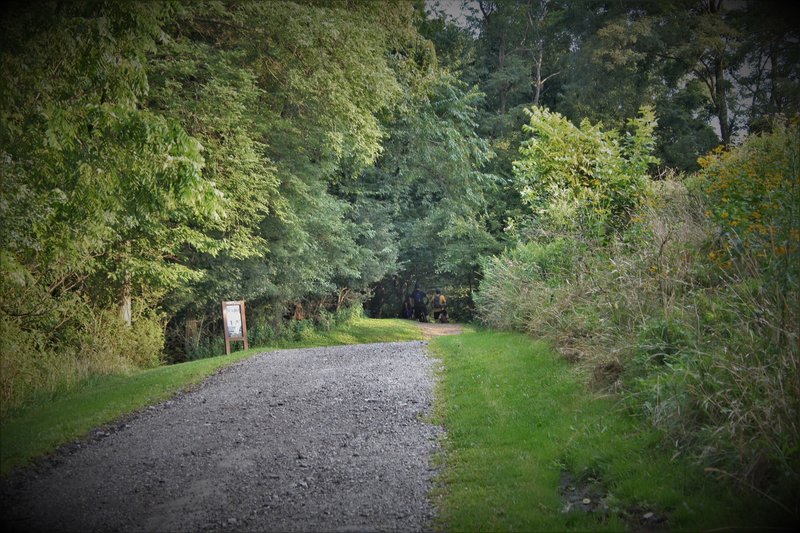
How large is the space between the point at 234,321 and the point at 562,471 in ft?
38.4

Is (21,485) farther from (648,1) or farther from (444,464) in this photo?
(648,1)

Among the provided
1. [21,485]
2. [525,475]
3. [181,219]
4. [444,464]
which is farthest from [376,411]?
[181,219]

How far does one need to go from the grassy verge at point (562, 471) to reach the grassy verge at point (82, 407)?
4636 mm

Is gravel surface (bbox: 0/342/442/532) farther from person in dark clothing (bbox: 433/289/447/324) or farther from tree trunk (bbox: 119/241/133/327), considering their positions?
person in dark clothing (bbox: 433/289/447/324)

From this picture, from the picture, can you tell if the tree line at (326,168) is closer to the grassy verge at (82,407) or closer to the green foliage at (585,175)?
the green foliage at (585,175)

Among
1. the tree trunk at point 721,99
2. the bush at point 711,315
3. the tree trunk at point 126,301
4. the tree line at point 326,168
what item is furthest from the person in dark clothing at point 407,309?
the bush at point 711,315

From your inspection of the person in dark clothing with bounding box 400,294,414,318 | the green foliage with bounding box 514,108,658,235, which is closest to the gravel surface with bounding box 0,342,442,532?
the green foliage with bounding box 514,108,658,235

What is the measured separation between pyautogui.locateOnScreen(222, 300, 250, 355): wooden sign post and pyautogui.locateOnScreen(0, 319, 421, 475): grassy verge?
152cm

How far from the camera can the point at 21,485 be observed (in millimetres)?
5469

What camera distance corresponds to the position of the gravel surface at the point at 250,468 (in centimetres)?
465

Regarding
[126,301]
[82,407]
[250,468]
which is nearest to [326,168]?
[126,301]

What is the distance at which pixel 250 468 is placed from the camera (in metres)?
5.77

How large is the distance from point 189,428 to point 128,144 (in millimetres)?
3778

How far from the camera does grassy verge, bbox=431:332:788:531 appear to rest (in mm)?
4102
